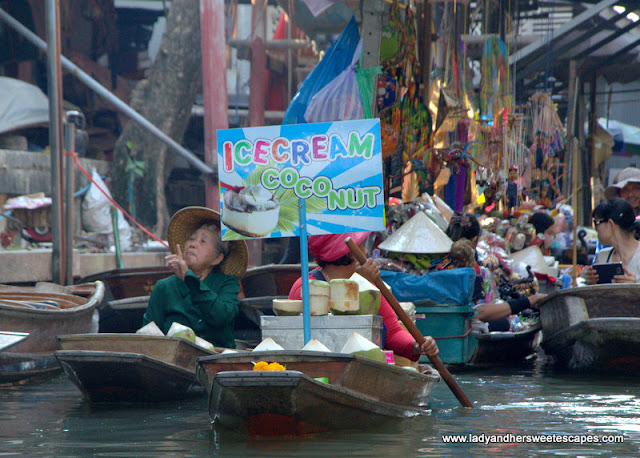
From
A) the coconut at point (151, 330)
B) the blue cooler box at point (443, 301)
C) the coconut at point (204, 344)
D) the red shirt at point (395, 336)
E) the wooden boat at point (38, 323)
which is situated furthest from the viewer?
the blue cooler box at point (443, 301)

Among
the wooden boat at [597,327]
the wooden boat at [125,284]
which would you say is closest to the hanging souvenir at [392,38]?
the wooden boat at [597,327]

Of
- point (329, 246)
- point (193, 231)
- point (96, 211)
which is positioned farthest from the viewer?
point (96, 211)

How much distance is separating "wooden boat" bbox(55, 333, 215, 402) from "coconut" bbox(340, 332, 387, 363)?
1469 millimetres

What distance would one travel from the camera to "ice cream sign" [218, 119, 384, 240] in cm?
479

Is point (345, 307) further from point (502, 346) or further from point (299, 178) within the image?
point (502, 346)

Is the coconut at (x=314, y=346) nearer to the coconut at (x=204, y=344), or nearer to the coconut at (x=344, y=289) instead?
the coconut at (x=344, y=289)

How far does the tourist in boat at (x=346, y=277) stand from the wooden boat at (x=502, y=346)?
265 cm

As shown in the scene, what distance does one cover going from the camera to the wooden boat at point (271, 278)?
9398 millimetres

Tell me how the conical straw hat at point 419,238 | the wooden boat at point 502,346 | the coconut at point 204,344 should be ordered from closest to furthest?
the coconut at point 204,344 < the conical straw hat at point 419,238 < the wooden boat at point 502,346

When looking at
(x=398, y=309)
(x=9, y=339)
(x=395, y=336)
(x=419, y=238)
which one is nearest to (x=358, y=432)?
(x=398, y=309)

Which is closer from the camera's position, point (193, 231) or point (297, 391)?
point (297, 391)

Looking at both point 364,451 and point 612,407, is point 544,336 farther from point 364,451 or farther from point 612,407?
point 364,451

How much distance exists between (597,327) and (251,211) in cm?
378

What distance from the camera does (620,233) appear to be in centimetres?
751
